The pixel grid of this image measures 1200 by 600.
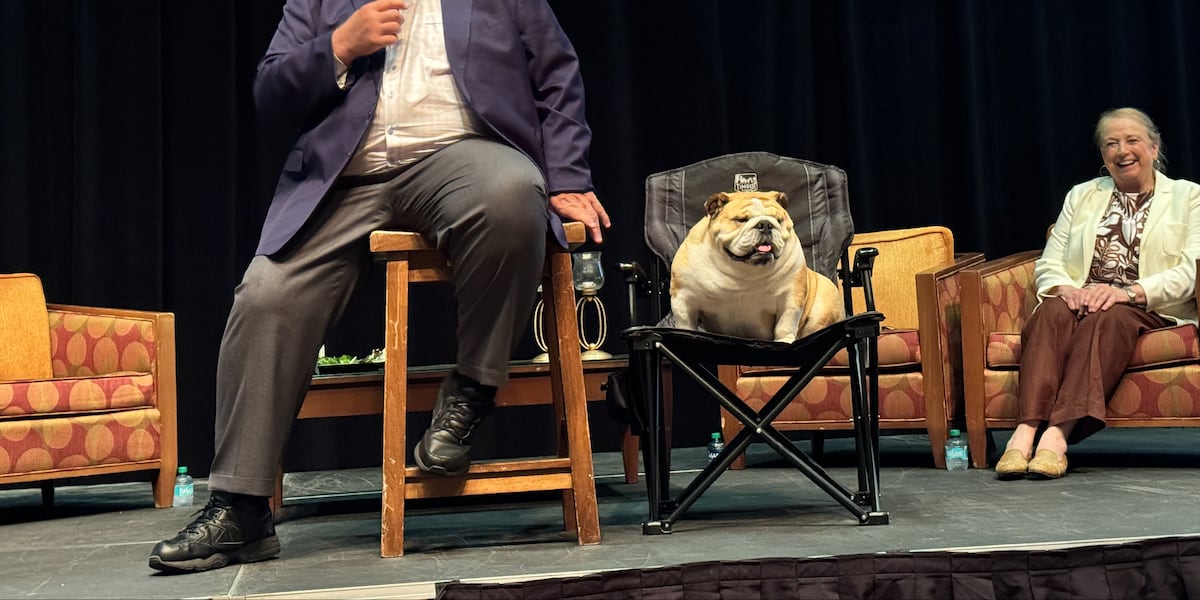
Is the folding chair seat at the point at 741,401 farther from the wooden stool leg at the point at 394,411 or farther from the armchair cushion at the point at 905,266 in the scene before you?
the armchair cushion at the point at 905,266

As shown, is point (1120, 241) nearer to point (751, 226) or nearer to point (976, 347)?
point (976, 347)

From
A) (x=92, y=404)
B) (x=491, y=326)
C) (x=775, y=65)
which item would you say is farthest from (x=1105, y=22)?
(x=92, y=404)

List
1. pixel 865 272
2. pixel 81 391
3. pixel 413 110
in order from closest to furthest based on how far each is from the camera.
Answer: pixel 413 110 < pixel 865 272 < pixel 81 391

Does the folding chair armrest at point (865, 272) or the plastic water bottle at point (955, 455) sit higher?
the folding chair armrest at point (865, 272)

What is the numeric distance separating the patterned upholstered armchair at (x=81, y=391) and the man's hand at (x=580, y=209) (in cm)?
172

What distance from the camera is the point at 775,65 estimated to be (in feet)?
16.1

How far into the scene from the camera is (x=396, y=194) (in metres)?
2.32

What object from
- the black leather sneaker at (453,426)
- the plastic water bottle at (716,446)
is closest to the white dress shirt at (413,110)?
the black leather sneaker at (453,426)

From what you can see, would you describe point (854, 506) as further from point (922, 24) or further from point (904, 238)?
point (922, 24)

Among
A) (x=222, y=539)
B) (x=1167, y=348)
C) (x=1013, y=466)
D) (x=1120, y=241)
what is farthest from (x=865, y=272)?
(x=222, y=539)

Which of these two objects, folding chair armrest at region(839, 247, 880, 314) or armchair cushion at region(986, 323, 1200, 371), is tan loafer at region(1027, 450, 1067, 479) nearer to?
armchair cushion at region(986, 323, 1200, 371)

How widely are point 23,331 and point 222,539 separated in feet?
6.29

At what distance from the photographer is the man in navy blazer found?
2201 mm

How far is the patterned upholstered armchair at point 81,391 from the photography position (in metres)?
3.25
